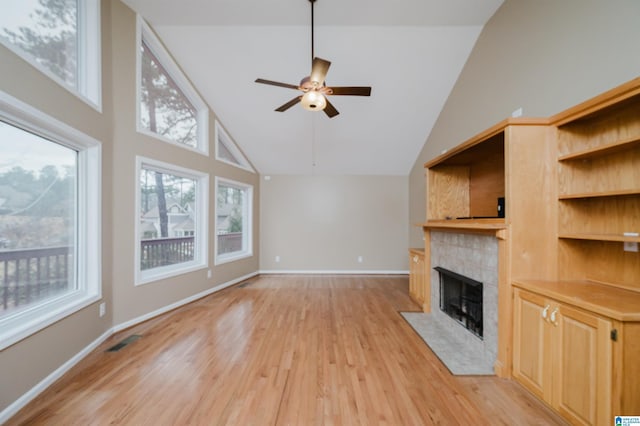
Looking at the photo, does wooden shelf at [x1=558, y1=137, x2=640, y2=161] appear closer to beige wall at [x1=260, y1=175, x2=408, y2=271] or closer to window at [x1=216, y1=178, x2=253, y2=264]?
beige wall at [x1=260, y1=175, x2=408, y2=271]

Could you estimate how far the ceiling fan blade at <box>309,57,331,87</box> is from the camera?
2162 millimetres

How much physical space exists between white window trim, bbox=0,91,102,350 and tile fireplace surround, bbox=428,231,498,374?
3398mm

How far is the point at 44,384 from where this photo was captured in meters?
1.86

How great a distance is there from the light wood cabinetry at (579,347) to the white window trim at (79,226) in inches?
143

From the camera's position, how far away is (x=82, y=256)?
2.46 m

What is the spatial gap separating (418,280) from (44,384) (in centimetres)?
418

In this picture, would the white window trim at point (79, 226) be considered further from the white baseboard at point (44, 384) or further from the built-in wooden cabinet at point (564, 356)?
the built-in wooden cabinet at point (564, 356)

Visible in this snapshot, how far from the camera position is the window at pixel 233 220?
15.8 ft

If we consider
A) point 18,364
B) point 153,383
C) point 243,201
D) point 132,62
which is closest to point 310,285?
point 243,201

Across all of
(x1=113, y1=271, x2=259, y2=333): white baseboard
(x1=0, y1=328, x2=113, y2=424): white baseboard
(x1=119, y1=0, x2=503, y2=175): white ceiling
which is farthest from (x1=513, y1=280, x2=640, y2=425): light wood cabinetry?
(x1=113, y1=271, x2=259, y2=333): white baseboard

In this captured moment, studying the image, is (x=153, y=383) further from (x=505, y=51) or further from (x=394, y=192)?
(x=394, y=192)

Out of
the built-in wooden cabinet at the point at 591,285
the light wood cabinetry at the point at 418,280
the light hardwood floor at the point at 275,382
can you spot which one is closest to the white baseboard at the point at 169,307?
the light hardwood floor at the point at 275,382

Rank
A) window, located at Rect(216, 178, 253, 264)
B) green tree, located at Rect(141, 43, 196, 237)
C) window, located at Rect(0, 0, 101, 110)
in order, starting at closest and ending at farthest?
1. window, located at Rect(0, 0, 101, 110)
2. green tree, located at Rect(141, 43, 196, 237)
3. window, located at Rect(216, 178, 253, 264)

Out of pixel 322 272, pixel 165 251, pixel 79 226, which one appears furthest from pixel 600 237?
pixel 322 272
